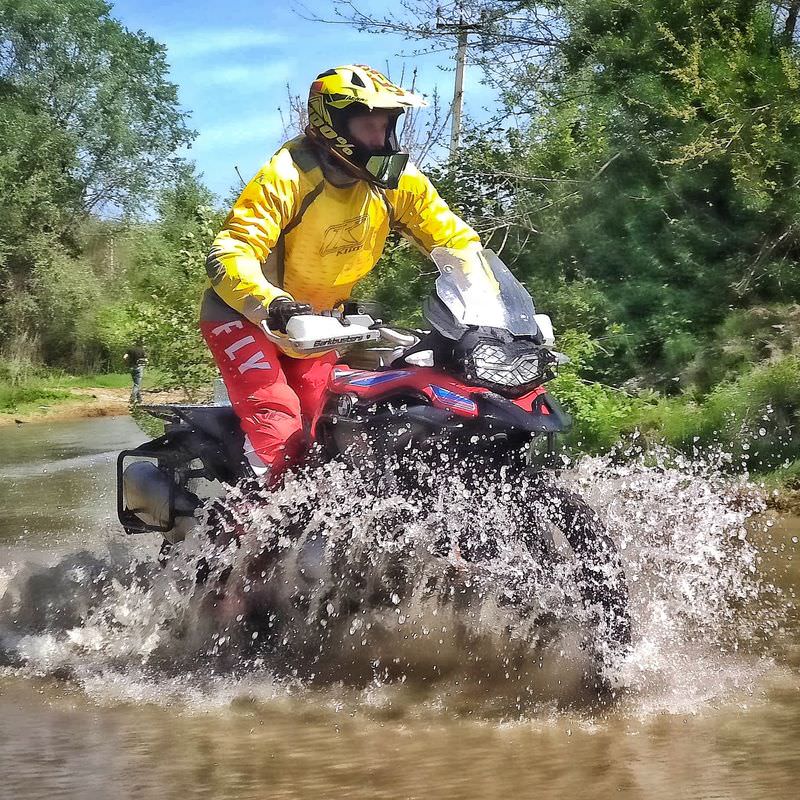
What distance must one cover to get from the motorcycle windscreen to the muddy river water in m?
1.05

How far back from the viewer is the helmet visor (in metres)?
4.41

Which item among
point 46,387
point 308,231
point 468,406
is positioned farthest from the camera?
point 46,387

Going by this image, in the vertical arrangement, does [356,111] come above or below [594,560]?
above

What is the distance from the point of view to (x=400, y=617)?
404 cm

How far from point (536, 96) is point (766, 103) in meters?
3.49

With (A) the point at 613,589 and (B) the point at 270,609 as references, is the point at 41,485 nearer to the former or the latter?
(B) the point at 270,609

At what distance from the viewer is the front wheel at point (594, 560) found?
4068 mm

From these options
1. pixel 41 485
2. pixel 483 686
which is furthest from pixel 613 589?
pixel 41 485

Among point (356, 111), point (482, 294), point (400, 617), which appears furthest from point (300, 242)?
point (400, 617)

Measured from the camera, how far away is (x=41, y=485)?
10.2 m

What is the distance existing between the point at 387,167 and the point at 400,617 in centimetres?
171

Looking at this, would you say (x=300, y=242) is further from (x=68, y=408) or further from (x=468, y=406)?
(x=68, y=408)

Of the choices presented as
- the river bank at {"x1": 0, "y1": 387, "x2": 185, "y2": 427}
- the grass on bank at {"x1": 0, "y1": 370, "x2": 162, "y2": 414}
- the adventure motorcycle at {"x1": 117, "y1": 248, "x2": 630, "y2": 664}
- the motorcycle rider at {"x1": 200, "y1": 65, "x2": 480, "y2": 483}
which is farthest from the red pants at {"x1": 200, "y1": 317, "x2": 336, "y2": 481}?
the grass on bank at {"x1": 0, "y1": 370, "x2": 162, "y2": 414}

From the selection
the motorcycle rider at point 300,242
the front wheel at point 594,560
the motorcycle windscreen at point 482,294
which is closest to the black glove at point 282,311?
the motorcycle rider at point 300,242
